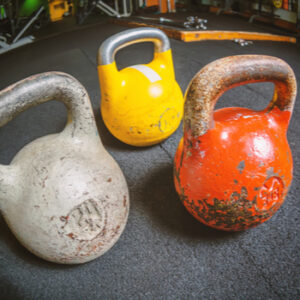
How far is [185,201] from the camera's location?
101 cm

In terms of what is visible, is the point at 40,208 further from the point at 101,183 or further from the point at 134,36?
the point at 134,36

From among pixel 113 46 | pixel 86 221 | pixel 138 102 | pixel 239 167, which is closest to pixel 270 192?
pixel 239 167

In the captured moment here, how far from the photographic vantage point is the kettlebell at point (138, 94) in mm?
1354

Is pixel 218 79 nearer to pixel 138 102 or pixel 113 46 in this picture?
pixel 138 102

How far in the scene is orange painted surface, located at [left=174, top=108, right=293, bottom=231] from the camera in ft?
2.86

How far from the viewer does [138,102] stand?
4.43 ft

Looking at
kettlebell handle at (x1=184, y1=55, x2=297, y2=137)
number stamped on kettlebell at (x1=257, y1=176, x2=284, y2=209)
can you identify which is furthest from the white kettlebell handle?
number stamped on kettlebell at (x1=257, y1=176, x2=284, y2=209)

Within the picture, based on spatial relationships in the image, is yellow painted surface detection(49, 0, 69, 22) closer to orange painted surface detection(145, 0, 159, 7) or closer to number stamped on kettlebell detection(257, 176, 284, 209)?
orange painted surface detection(145, 0, 159, 7)

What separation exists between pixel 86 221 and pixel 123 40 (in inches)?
34.1

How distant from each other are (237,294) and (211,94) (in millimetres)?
630

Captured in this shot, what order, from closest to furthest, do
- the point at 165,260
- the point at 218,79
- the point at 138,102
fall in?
the point at 218,79 → the point at 165,260 → the point at 138,102

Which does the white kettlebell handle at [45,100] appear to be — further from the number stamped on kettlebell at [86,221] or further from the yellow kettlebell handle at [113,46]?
the yellow kettlebell handle at [113,46]

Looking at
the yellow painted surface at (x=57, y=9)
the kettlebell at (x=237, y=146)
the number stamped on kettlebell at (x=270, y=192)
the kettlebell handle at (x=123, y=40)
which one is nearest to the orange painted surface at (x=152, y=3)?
the yellow painted surface at (x=57, y=9)

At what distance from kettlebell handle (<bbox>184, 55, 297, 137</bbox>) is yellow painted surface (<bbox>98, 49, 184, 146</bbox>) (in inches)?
19.4
